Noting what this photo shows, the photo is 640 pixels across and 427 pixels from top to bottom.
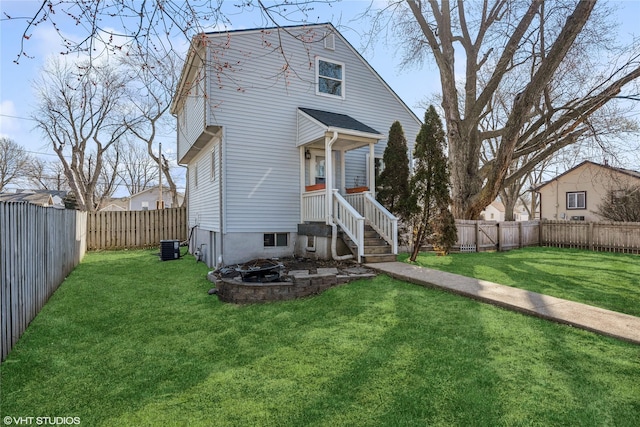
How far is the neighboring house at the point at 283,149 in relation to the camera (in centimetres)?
860

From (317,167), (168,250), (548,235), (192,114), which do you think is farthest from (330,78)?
(548,235)

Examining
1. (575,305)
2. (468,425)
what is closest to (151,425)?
(468,425)

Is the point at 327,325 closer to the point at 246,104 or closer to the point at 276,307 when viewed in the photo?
the point at 276,307

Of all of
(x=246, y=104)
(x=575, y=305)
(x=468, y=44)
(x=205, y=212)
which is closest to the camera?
(x=575, y=305)

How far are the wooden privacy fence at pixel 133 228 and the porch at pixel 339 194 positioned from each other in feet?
28.2

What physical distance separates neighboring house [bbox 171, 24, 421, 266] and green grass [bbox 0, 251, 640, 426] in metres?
3.45

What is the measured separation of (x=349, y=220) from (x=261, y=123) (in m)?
3.67

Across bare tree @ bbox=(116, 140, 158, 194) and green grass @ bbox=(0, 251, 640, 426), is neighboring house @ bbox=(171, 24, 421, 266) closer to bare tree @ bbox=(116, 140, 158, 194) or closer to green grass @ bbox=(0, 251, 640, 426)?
green grass @ bbox=(0, 251, 640, 426)

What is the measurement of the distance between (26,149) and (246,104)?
3505cm

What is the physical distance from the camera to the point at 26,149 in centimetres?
3244

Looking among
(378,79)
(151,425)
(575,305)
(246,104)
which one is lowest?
(151,425)

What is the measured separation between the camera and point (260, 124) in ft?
30.5

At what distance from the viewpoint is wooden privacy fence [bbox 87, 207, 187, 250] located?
14.5 metres

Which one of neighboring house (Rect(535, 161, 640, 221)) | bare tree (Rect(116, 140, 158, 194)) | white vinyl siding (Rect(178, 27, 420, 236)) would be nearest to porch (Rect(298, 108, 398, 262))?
white vinyl siding (Rect(178, 27, 420, 236))
